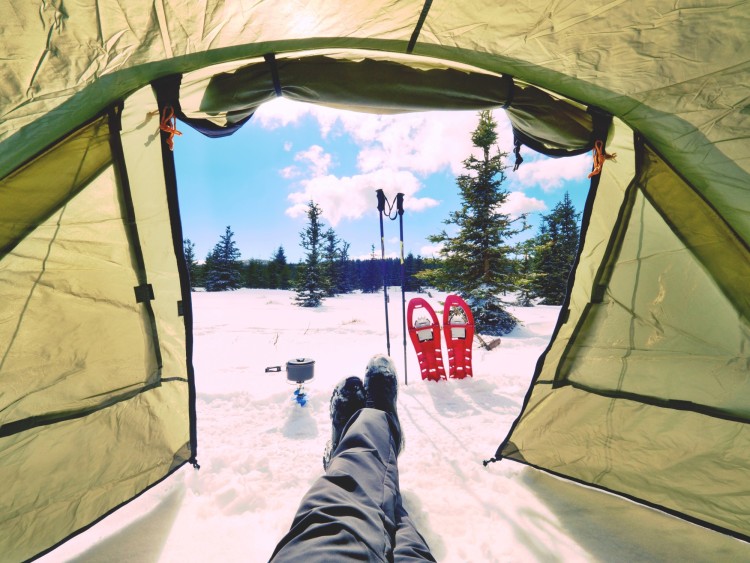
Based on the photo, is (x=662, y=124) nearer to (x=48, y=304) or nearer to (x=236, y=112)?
(x=236, y=112)

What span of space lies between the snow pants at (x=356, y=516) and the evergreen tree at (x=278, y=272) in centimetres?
3379

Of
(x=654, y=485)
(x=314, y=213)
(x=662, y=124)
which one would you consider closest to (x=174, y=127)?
(x=662, y=124)

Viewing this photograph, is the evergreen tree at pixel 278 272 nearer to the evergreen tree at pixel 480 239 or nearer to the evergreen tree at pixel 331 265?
the evergreen tree at pixel 331 265

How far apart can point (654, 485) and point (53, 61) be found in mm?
3313

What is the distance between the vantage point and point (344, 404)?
236 cm

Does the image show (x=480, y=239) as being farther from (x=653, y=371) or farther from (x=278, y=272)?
(x=278, y=272)

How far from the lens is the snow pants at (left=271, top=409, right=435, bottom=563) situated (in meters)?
1.01

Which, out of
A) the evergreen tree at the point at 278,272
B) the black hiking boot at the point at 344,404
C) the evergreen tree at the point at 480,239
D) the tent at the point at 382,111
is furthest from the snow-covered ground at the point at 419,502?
the evergreen tree at the point at 278,272

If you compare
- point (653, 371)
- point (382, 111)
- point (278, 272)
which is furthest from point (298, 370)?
point (278, 272)

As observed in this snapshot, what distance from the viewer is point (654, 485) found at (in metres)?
1.64

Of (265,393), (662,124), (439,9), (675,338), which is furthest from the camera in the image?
(265,393)

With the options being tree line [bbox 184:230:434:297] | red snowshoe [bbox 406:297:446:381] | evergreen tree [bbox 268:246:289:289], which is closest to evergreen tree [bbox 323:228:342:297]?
tree line [bbox 184:230:434:297]

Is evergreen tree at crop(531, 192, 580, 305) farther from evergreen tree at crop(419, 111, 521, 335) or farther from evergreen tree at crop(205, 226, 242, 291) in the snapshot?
evergreen tree at crop(205, 226, 242, 291)

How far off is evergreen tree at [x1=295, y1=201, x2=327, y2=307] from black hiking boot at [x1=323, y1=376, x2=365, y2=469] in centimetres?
1571
